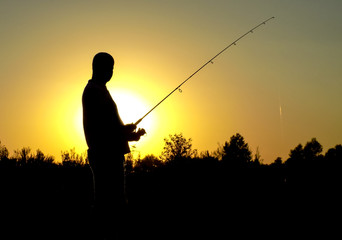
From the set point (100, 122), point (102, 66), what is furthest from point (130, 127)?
point (102, 66)

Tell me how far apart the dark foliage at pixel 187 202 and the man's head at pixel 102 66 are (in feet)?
4.81

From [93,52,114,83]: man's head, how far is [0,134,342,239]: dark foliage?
1465 millimetres

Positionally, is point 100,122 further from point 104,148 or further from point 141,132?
point 141,132

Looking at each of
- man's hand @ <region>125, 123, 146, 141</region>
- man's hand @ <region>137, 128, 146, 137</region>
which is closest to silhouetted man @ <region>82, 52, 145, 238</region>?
man's hand @ <region>125, 123, 146, 141</region>

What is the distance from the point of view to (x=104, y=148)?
4242mm

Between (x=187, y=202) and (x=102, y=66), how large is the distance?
5.42m

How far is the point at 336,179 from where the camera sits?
12.5 metres

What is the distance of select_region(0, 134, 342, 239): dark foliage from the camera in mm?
6582

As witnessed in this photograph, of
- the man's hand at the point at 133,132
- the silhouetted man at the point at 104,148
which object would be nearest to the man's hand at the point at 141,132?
the man's hand at the point at 133,132

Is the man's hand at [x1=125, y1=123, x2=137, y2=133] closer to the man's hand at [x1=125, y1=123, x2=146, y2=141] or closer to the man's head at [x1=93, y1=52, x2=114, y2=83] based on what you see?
the man's hand at [x1=125, y1=123, x2=146, y2=141]

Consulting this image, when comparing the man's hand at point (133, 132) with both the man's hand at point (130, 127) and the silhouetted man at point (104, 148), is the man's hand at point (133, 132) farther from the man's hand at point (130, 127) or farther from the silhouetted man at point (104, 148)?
the silhouetted man at point (104, 148)

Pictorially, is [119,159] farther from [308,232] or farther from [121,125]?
[308,232]

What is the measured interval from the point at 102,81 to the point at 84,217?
160 inches

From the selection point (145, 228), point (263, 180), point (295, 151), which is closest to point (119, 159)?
point (145, 228)
